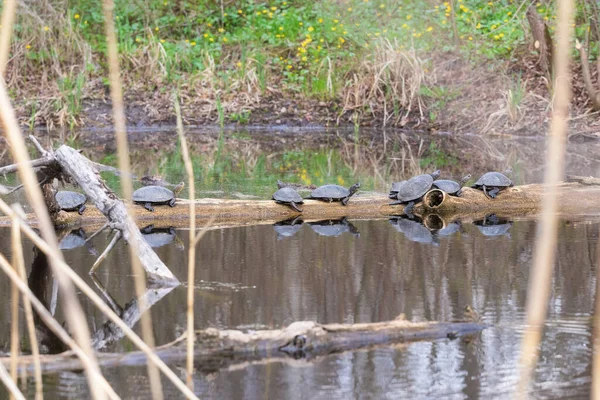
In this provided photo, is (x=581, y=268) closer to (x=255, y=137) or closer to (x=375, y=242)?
(x=375, y=242)

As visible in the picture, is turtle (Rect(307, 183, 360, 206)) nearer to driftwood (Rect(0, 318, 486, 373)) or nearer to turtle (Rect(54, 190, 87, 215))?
turtle (Rect(54, 190, 87, 215))

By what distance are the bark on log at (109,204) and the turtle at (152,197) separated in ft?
3.39

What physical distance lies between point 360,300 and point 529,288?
1.00 metres

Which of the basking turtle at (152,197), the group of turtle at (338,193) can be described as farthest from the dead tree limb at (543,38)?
the basking turtle at (152,197)

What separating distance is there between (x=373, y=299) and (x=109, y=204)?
1849 millimetres

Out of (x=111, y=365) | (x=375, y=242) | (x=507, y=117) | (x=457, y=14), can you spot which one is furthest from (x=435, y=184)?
(x=457, y=14)

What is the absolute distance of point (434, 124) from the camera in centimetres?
1362

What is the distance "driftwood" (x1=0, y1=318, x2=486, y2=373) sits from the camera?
3.33 meters

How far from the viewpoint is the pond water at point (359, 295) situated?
324 cm

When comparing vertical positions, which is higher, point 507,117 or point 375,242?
point 507,117

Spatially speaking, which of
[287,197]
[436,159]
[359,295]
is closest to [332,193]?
[287,197]

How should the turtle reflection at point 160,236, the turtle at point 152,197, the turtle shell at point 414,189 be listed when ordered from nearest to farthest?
the turtle reflection at point 160,236 < the turtle at point 152,197 < the turtle shell at point 414,189

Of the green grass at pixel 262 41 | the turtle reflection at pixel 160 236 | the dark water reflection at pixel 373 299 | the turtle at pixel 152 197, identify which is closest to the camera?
the dark water reflection at pixel 373 299

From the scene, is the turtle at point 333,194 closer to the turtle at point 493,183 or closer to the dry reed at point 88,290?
the turtle at point 493,183
